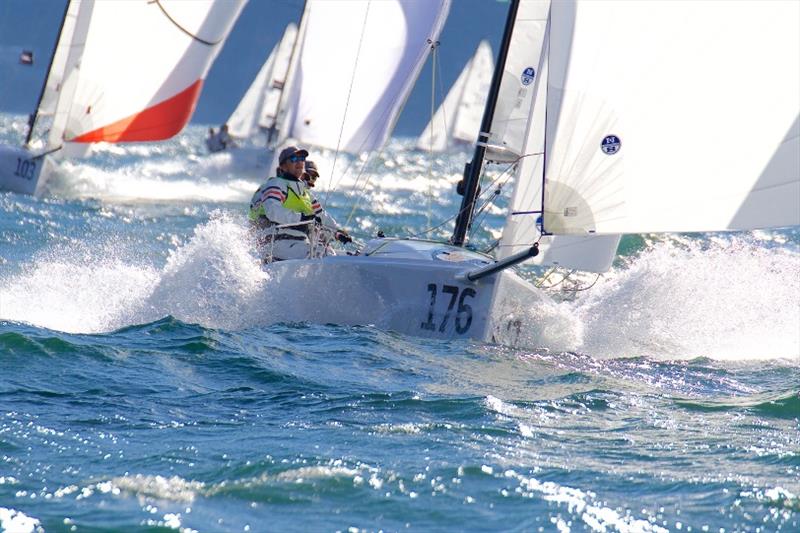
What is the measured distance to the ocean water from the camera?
425cm

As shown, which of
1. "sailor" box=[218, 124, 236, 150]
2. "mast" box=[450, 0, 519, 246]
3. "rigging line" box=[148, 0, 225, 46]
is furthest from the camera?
"sailor" box=[218, 124, 236, 150]

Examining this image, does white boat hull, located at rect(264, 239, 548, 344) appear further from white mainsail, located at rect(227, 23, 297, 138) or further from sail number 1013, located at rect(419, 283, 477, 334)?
white mainsail, located at rect(227, 23, 297, 138)

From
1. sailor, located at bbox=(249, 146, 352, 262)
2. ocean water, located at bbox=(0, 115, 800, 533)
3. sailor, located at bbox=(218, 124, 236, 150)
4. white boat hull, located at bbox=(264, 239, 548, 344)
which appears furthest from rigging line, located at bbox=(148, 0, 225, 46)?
sailor, located at bbox=(218, 124, 236, 150)

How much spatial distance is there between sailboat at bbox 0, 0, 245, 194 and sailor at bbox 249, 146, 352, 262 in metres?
7.85

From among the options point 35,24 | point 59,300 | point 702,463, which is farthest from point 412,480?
point 35,24

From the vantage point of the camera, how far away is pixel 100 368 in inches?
242

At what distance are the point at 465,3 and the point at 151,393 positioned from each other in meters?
73.0

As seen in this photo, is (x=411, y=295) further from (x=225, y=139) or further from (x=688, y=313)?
(x=225, y=139)

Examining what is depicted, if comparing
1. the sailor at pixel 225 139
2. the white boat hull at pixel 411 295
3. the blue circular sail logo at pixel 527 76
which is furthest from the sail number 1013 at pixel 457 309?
the sailor at pixel 225 139

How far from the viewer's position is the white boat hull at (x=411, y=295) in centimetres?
743

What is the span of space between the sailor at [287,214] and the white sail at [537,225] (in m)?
1.06

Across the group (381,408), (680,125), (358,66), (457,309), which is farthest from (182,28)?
(381,408)

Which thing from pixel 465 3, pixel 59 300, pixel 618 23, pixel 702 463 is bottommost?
pixel 59 300

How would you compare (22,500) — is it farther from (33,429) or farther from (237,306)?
(237,306)
